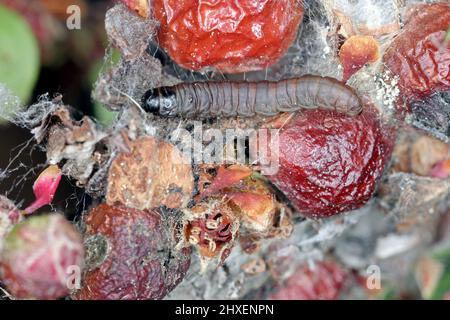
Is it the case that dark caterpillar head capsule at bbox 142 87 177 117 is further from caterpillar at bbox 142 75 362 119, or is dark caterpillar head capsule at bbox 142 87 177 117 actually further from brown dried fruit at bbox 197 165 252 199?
brown dried fruit at bbox 197 165 252 199

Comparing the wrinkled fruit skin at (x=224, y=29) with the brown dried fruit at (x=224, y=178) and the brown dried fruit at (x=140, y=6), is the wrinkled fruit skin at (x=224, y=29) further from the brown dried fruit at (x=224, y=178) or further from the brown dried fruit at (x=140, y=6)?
the brown dried fruit at (x=224, y=178)

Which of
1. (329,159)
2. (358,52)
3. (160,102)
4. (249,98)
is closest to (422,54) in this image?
(358,52)

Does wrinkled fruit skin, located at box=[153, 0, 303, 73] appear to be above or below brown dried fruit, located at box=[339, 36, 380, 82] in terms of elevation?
above

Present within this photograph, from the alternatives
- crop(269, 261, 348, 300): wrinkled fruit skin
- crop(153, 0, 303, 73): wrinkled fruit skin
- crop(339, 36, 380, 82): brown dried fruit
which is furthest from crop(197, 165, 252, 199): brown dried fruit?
crop(269, 261, 348, 300): wrinkled fruit skin

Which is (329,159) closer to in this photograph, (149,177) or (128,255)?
(149,177)

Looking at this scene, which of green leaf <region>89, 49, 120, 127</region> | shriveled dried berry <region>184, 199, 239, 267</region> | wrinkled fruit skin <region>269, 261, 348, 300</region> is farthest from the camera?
wrinkled fruit skin <region>269, 261, 348, 300</region>

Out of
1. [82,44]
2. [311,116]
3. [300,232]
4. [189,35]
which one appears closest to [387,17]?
[311,116]
